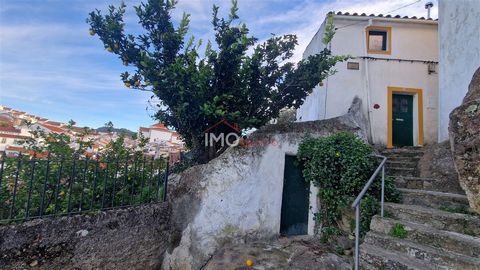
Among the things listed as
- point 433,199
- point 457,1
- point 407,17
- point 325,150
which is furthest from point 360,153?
point 407,17

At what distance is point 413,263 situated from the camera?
283cm

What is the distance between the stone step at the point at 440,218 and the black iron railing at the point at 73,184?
3894 mm

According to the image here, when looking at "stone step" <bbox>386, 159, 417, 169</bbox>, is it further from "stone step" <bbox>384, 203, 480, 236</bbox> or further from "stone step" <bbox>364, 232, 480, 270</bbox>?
"stone step" <bbox>364, 232, 480, 270</bbox>

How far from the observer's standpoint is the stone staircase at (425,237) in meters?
2.77

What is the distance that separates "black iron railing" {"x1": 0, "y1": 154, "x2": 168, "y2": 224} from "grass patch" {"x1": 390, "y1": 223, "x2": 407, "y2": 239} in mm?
3670

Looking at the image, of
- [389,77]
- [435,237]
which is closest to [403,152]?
[389,77]

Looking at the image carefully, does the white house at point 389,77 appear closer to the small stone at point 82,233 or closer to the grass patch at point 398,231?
the grass patch at point 398,231

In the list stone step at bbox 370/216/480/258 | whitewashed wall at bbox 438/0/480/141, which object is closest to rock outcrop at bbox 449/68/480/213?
stone step at bbox 370/216/480/258

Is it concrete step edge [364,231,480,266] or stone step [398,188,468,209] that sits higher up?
stone step [398,188,468,209]

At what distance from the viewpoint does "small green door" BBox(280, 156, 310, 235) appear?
5.07m

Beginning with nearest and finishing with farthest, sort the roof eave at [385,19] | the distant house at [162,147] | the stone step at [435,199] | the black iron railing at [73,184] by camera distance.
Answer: the black iron railing at [73,184] < the stone step at [435,199] < the distant house at [162,147] < the roof eave at [385,19]

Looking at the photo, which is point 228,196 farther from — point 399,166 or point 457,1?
point 457,1

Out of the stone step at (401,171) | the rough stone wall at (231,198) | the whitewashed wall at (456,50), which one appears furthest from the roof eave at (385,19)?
the rough stone wall at (231,198)

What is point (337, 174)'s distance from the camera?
15.2ft
